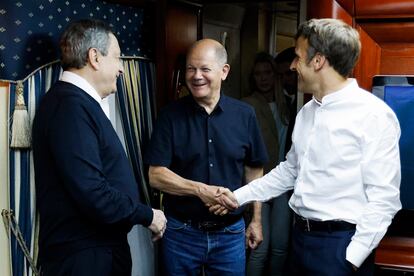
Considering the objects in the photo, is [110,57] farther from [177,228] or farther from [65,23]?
[177,228]

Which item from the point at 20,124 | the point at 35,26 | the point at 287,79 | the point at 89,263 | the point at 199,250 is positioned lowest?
the point at 199,250

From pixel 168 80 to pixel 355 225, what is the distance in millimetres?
1327

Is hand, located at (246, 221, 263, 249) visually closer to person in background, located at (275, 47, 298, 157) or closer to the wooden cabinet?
the wooden cabinet

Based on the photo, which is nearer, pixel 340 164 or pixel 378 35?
pixel 340 164

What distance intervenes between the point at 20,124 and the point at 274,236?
1.82 meters

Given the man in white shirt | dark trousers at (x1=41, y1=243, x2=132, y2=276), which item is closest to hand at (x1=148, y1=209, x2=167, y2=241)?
dark trousers at (x1=41, y1=243, x2=132, y2=276)

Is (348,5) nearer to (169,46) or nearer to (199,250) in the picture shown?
(169,46)

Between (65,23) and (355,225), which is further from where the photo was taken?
(65,23)

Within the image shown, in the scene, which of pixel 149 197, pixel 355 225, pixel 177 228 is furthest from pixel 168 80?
pixel 355 225

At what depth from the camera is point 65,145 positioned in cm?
147

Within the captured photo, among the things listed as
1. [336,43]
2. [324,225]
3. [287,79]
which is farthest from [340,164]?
[287,79]

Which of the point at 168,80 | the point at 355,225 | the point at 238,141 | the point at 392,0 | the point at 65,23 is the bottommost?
the point at 355,225

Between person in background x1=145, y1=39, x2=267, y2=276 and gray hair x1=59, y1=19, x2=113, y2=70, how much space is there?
0.53m

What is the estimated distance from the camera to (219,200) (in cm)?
200
